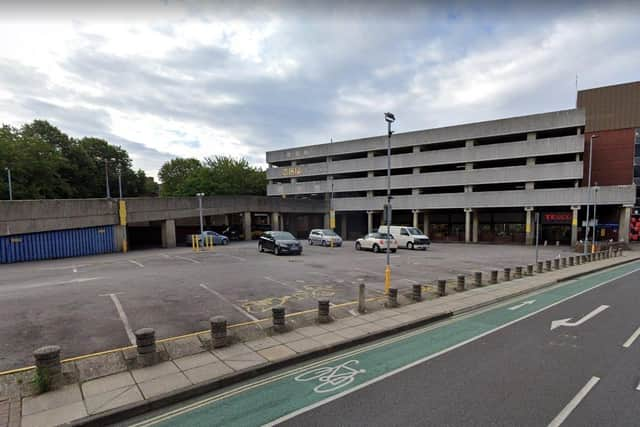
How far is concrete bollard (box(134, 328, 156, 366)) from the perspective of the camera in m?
5.46

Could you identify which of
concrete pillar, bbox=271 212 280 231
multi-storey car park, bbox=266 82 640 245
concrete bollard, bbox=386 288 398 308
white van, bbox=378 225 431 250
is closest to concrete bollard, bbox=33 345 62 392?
concrete bollard, bbox=386 288 398 308

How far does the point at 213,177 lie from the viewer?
56.8 meters

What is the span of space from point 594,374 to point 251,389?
610 centimetres

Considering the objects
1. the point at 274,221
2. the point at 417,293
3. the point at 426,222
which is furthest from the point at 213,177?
the point at 417,293

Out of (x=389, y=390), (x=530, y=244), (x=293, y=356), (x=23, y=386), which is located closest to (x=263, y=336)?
(x=293, y=356)

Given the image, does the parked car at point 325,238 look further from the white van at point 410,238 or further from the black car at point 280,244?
the black car at point 280,244

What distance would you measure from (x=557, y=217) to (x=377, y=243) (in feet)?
93.0

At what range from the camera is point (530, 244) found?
3628 cm

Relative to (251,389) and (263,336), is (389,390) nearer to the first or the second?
(251,389)

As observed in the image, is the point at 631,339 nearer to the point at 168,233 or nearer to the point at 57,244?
the point at 57,244

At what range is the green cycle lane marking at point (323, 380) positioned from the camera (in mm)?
4289

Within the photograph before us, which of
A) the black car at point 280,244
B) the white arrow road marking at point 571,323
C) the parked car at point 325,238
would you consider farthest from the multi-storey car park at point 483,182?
the white arrow road marking at point 571,323

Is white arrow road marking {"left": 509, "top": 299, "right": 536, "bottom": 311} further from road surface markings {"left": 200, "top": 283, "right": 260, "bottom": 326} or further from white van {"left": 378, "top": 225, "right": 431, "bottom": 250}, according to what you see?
white van {"left": 378, "top": 225, "right": 431, "bottom": 250}

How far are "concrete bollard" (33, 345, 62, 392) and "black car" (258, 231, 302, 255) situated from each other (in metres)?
16.9
